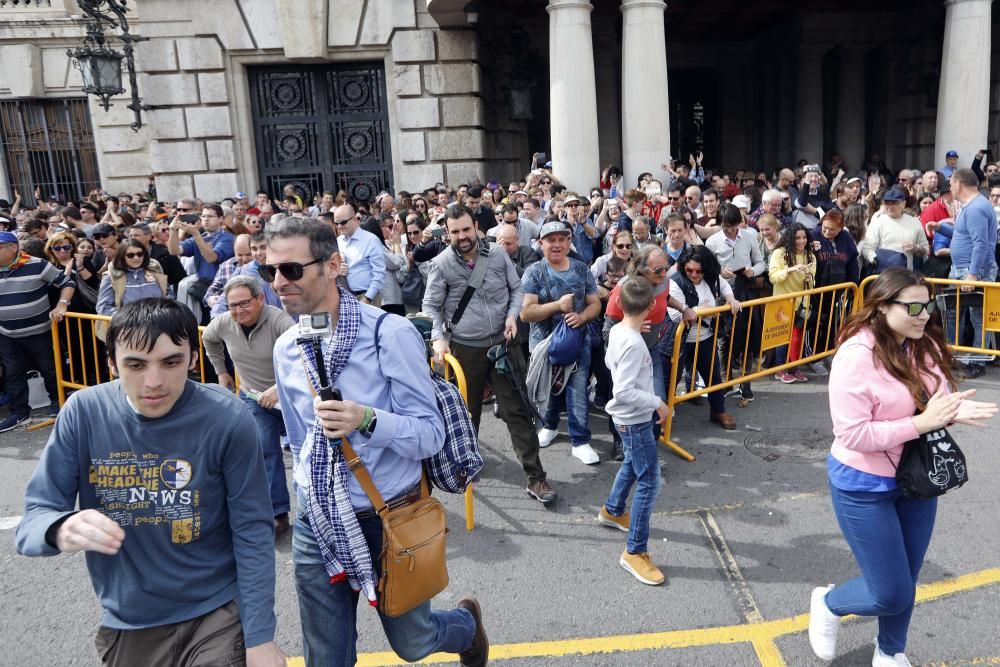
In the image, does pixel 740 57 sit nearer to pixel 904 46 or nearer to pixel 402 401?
pixel 904 46

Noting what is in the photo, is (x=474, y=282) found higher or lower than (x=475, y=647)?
higher

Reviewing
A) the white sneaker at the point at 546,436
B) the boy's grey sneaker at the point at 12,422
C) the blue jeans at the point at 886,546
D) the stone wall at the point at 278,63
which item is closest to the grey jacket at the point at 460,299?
the white sneaker at the point at 546,436

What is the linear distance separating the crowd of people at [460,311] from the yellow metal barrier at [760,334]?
7cm

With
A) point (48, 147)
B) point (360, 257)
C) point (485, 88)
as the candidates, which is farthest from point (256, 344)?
point (48, 147)

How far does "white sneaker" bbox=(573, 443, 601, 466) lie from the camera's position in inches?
241

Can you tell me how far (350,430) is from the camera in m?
2.41

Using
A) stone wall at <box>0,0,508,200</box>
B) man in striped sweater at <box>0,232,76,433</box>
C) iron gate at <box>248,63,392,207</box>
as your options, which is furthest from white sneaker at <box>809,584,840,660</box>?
iron gate at <box>248,63,392,207</box>

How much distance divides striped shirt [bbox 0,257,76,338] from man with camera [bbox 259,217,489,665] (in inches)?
235

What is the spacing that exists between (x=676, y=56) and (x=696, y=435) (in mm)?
17673

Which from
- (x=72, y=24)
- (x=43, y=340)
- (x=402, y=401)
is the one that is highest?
(x=72, y=24)

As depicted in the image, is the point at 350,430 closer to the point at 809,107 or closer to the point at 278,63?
the point at 278,63

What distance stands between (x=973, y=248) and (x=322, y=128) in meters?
12.0

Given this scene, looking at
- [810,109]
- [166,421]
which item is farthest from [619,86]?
[166,421]

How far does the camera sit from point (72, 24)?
19.5 m
